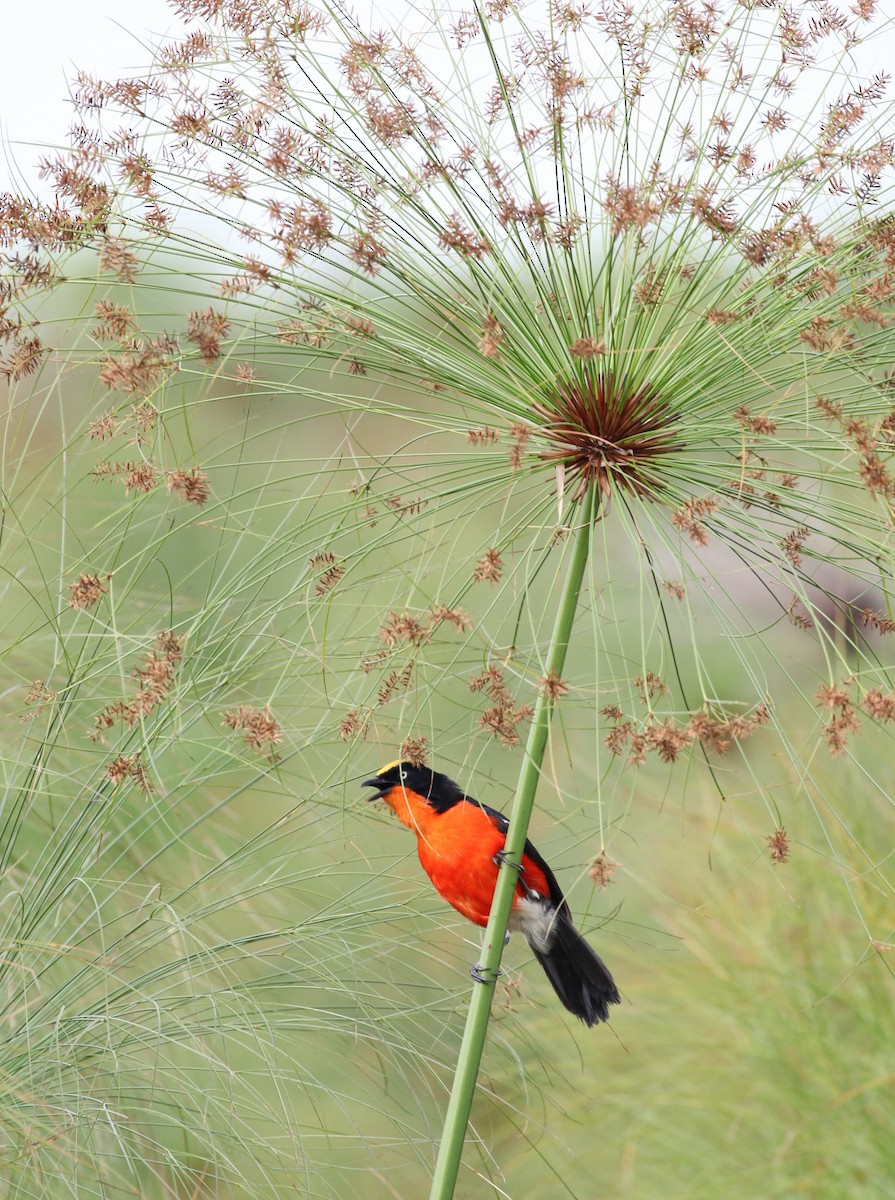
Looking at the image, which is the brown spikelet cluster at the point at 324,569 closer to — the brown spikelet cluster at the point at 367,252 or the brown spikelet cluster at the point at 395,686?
the brown spikelet cluster at the point at 395,686

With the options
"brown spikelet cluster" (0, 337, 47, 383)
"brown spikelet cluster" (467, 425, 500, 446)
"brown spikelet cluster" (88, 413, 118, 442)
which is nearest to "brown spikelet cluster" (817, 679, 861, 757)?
"brown spikelet cluster" (467, 425, 500, 446)

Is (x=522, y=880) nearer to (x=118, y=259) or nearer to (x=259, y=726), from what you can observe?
(x=259, y=726)

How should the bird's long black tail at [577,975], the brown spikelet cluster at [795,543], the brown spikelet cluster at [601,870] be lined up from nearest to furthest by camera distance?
the brown spikelet cluster at [601,870]
the brown spikelet cluster at [795,543]
the bird's long black tail at [577,975]

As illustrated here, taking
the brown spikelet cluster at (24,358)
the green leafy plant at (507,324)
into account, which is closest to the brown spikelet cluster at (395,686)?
the green leafy plant at (507,324)

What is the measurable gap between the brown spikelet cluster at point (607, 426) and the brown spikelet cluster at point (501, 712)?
266mm

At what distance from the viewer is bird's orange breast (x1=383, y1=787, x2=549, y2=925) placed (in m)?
1.44

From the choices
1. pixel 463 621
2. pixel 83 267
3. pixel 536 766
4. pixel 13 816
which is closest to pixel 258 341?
pixel 463 621

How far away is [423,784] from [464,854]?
0.15 meters

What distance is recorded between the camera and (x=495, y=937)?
1218 millimetres

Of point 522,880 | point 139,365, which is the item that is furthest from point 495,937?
point 139,365

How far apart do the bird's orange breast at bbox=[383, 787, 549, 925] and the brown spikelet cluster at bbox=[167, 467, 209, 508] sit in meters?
0.53

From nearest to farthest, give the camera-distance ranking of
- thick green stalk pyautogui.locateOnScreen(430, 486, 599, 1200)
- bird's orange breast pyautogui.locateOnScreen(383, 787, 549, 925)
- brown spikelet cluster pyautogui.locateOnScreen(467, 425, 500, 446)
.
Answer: brown spikelet cluster pyautogui.locateOnScreen(467, 425, 500, 446) → thick green stalk pyautogui.locateOnScreen(430, 486, 599, 1200) → bird's orange breast pyautogui.locateOnScreen(383, 787, 549, 925)

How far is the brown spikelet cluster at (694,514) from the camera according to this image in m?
1.11

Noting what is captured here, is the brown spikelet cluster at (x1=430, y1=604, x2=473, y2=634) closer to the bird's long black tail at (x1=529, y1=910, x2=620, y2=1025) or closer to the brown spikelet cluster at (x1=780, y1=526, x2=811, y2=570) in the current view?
the brown spikelet cluster at (x1=780, y1=526, x2=811, y2=570)
